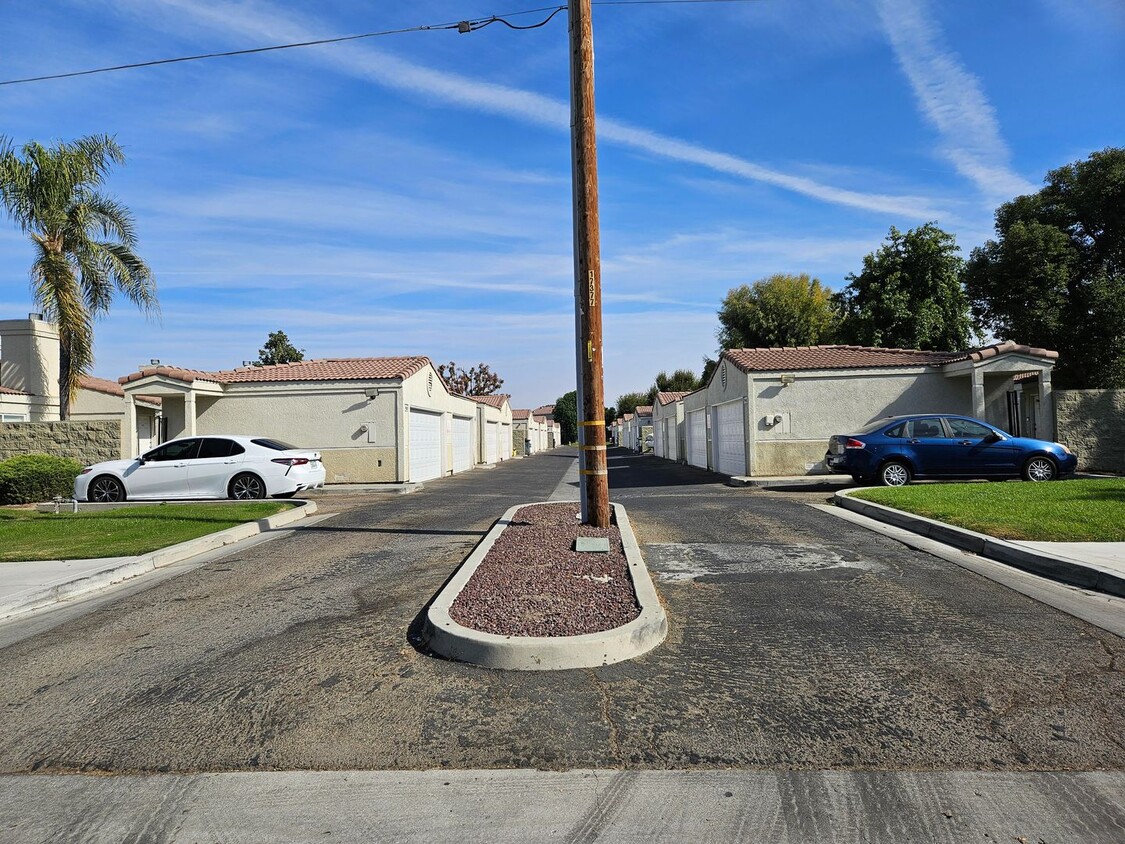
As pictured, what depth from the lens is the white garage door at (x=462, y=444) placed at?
100.0 ft

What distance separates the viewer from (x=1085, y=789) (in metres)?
3.18

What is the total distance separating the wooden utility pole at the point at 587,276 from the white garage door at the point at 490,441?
30207 mm

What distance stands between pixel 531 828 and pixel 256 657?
2815 millimetres

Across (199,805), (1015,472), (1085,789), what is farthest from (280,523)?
(1015,472)

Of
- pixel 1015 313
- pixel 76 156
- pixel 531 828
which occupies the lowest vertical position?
pixel 531 828

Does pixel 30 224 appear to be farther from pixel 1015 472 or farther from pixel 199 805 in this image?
pixel 1015 472

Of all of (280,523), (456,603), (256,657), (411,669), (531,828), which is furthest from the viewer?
(280,523)

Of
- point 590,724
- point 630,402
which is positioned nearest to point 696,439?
point 590,724

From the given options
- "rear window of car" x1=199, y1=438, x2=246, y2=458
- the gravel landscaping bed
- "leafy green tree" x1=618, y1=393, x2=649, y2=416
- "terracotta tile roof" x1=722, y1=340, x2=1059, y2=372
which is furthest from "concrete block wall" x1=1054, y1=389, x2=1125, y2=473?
"leafy green tree" x1=618, y1=393, x2=649, y2=416

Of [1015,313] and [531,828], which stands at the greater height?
[1015,313]

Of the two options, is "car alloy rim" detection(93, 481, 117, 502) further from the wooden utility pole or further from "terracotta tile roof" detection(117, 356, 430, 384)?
the wooden utility pole

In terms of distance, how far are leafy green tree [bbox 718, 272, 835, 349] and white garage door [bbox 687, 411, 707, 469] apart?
67.2 ft

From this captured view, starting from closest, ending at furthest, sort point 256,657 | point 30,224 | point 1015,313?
point 256,657 → point 30,224 → point 1015,313

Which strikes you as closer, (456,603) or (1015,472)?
(456,603)
